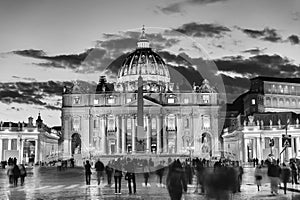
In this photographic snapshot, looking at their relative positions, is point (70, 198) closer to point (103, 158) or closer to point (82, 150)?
point (103, 158)

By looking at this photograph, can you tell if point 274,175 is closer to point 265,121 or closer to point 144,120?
point 265,121

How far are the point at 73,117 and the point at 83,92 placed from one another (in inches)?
255

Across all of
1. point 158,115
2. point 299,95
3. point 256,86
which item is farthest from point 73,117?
point 299,95

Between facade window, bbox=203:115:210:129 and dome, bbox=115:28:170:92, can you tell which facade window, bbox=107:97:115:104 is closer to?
dome, bbox=115:28:170:92

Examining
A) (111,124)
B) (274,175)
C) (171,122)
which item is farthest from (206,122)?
(274,175)

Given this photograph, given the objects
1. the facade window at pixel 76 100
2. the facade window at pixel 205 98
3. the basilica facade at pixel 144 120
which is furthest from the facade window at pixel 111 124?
the facade window at pixel 205 98

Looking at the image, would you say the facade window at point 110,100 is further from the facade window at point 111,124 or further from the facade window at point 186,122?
the facade window at point 186,122

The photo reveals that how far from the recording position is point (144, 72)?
139 m

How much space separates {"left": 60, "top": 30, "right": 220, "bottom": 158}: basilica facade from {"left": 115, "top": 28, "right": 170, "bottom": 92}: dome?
889 centimetres

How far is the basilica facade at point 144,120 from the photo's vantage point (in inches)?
4835

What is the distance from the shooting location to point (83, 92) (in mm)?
127812

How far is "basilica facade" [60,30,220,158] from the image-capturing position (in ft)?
403

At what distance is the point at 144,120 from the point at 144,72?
20127 mm

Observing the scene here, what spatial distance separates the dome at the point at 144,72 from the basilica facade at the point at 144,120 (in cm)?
889
